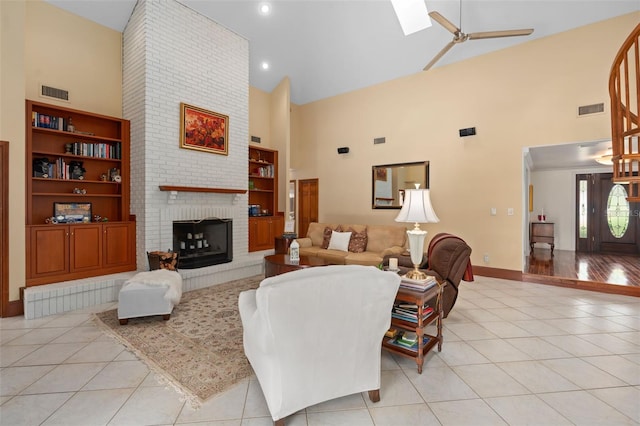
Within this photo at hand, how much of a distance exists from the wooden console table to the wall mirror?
3.79 meters

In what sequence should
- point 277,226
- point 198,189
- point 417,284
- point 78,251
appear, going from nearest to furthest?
point 417,284
point 78,251
point 198,189
point 277,226

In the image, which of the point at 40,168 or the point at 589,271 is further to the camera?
the point at 589,271

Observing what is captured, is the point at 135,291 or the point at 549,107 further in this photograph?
the point at 549,107

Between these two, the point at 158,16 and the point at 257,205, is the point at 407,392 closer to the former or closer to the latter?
the point at 257,205

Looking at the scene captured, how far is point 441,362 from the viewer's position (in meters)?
2.39

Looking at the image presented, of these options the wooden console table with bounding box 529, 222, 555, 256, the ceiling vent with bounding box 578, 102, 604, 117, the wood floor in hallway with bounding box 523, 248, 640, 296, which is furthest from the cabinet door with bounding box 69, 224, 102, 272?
the wooden console table with bounding box 529, 222, 555, 256

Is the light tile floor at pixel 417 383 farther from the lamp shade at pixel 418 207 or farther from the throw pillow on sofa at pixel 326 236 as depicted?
Answer: the throw pillow on sofa at pixel 326 236

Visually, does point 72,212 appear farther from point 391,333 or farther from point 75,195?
point 391,333

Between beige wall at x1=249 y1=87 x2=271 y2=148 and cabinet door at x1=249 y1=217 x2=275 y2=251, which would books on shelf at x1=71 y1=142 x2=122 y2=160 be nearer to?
cabinet door at x1=249 y1=217 x2=275 y2=251

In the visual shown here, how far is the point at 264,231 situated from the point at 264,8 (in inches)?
159

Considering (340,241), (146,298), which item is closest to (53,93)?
(146,298)

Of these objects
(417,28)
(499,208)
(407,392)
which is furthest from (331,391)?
(417,28)

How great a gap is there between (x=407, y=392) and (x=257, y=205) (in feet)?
16.7

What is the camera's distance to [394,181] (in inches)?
249
